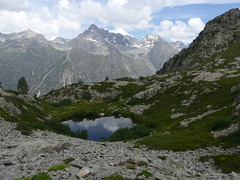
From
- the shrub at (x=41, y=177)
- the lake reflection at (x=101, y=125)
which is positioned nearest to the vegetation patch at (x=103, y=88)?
the lake reflection at (x=101, y=125)

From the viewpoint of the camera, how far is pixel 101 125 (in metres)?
87.6

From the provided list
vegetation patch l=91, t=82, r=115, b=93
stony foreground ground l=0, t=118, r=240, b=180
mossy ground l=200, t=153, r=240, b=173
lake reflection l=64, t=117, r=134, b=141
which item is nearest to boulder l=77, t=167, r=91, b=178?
stony foreground ground l=0, t=118, r=240, b=180

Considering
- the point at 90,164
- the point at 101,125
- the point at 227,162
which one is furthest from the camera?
the point at 101,125

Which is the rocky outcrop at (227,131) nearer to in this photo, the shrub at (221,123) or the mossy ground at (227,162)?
the shrub at (221,123)

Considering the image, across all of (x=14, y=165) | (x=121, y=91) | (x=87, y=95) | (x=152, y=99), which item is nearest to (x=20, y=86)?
(x=87, y=95)

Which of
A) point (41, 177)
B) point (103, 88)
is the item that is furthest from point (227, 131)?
point (103, 88)

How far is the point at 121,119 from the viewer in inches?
3743

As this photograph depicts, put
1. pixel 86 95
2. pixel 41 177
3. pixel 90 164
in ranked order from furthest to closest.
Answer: pixel 86 95, pixel 90 164, pixel 41 177

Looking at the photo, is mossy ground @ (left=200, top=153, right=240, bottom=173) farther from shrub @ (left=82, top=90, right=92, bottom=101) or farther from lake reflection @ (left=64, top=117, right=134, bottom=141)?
shrub @ (left=82, top=90, right=92, bottom=101)

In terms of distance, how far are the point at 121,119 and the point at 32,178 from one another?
81.6m

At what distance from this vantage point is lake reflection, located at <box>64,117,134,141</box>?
7602 centimetres

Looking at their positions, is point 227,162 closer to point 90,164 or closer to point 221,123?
point 90,164

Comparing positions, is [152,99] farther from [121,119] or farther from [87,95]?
[87,95]

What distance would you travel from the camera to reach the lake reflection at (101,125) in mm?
76019
